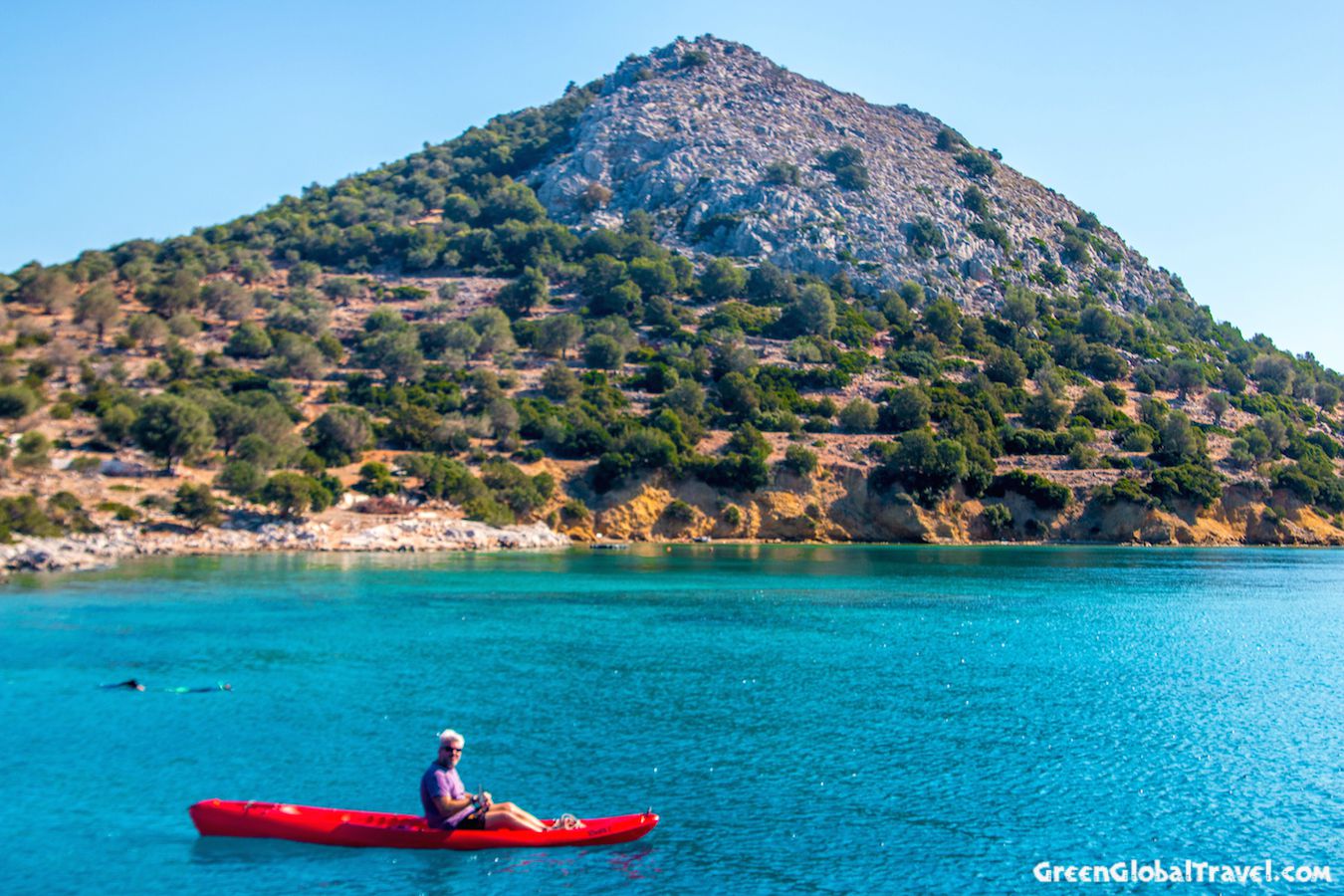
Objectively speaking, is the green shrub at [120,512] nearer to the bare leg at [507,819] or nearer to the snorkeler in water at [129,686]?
the snorkeler in water at [129,686]

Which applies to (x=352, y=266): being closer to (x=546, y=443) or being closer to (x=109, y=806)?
(x=546, y=443)

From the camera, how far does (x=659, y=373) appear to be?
102 metres

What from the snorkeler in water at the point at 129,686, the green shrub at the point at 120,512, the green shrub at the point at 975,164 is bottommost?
the snorkeler in water at the point at 129,686

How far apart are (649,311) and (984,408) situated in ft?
143

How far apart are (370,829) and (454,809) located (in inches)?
58.8

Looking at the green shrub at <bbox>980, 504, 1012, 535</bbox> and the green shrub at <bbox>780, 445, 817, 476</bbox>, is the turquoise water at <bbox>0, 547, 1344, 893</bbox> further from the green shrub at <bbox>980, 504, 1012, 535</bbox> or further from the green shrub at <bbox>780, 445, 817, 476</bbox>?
the green shrub at <bbox>980, 504, 1012, 535</bbox>

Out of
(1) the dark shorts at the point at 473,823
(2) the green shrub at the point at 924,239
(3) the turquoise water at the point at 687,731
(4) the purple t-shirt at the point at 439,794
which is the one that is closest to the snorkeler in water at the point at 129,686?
(3) the turquoise water at the point at 687,731

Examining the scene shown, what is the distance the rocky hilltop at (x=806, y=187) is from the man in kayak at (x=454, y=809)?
5169 inches

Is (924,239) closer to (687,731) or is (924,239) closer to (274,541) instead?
(274,541)

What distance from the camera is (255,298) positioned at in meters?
120

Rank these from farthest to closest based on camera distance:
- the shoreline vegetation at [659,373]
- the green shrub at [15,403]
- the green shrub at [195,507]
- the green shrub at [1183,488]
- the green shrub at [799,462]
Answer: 1. the green shrub at [1183,488]
2. the green shrub at [799,462]
3. the green shrub at [15,403]
4. the shoreline vegetation at [659,373]
5. the green shrub at [195,507]

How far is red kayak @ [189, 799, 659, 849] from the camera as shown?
17094 mm

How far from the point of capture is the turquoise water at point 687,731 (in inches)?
664

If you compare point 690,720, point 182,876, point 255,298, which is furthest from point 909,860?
point 255,298
